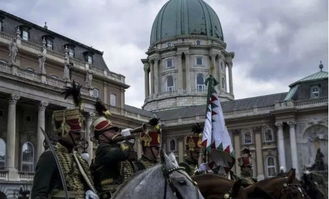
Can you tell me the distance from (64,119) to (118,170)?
103cm

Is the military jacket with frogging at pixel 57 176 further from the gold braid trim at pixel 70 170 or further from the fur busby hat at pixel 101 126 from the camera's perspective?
the fur busby hat at pixel 101 126

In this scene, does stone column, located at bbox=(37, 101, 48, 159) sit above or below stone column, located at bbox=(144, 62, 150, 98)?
below

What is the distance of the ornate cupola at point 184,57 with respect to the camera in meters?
82.2

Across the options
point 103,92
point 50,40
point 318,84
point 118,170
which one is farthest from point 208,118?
point 318,84

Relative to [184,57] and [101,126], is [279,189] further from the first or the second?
[184,57]

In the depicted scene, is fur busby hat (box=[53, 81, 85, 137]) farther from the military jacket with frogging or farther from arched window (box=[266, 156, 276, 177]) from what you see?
arched window (box=[266, 156, 276, 177])

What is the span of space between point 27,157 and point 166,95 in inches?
1647

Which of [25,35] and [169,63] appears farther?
[169,63]

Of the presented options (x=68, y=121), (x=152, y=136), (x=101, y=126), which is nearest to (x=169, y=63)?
(x=152, y=136)

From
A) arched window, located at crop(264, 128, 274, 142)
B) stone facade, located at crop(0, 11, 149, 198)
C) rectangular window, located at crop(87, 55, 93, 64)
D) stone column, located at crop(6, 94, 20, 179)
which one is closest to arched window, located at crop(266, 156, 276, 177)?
arched window, located at crop(264, 128, 274, 142)

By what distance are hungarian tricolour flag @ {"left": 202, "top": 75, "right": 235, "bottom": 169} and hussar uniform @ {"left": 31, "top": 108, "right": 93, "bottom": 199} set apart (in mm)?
6295

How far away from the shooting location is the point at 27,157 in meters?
43.0

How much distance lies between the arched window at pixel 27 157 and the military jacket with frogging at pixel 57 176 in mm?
37667

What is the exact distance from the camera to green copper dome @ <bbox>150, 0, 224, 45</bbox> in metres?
85.2
